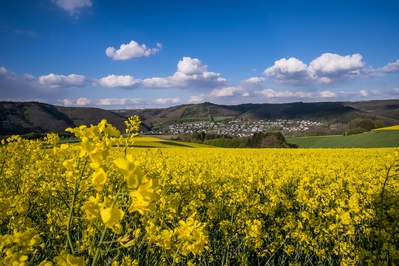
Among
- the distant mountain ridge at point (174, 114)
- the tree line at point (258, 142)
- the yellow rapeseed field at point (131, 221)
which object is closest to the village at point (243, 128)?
the distant mountain ridge at point (174, 114)

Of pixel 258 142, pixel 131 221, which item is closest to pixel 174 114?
pixel 258 142

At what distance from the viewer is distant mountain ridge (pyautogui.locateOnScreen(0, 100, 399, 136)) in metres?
58.8

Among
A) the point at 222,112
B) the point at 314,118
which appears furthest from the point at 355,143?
the point at 222,112

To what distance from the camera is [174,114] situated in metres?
172

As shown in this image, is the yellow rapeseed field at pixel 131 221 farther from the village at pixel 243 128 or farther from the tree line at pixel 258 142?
the village at pixel 243 128

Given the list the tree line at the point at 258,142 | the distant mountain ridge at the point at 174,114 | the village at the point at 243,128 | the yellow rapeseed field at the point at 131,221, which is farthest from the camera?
the village at the point at 243,128

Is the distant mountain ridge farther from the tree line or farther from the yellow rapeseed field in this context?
the yellow rapeseed field

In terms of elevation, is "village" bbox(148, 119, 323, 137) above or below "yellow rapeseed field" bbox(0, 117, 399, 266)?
below

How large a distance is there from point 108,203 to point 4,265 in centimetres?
64

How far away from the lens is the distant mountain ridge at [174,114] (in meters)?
58.8

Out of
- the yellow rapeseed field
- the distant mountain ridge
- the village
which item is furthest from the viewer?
the village

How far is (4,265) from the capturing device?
129 centimetres

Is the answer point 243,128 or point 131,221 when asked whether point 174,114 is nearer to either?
point 243,128

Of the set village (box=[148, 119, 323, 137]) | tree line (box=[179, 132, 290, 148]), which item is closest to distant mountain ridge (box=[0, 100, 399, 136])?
village (box=[148, 119, 323, 137])
